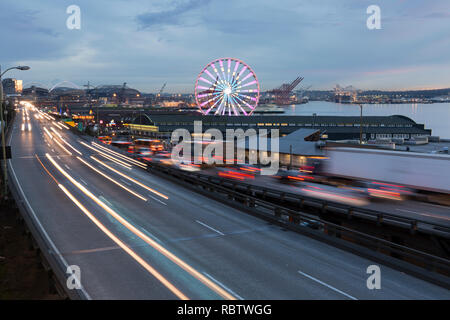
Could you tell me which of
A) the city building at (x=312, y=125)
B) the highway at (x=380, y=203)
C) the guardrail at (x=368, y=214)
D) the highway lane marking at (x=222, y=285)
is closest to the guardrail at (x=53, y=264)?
the highway lane marking at (x=222, y=285)

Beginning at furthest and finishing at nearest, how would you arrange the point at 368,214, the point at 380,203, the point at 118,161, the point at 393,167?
the point at 118,161 → the point at 393,167 → the point at 380,203 → the point at 368,214

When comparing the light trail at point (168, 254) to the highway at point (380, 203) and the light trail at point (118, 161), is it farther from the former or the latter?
the light trail at point (118, 161)

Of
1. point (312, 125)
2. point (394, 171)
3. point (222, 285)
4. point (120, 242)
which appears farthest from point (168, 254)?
point (312, 125)

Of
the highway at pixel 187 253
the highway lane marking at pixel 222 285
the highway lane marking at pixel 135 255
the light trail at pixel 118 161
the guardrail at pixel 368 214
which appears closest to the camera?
the highway lane marking at pixel 222 285

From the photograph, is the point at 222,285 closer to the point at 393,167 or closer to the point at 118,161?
the point at 393,167

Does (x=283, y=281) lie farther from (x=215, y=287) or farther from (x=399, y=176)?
(x=399, y=176)

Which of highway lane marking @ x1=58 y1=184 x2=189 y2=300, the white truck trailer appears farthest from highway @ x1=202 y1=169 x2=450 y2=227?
highway lane marking @ x1=58 y1=184 x2=189 y2=300

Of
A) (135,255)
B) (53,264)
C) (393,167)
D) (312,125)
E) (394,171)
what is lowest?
(135,255)

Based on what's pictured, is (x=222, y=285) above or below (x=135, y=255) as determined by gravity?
below
